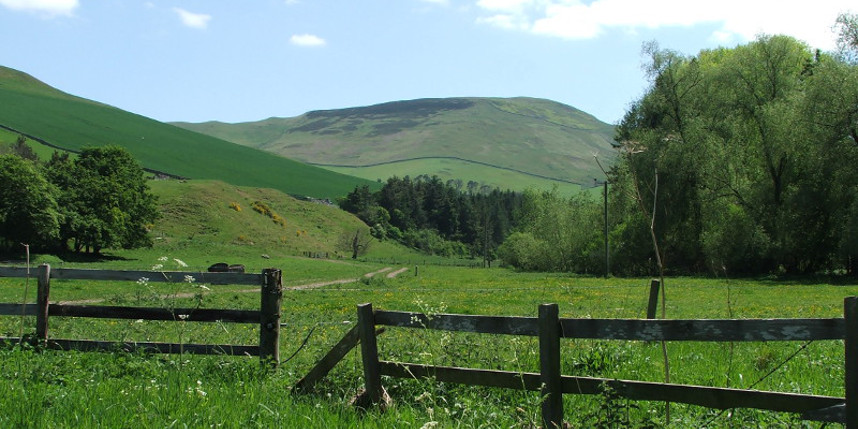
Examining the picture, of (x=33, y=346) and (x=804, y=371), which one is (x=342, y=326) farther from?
(x=804, y=371)

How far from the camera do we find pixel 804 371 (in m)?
8.48

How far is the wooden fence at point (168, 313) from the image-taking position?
805 cm

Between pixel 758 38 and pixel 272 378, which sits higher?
pixel 758 38

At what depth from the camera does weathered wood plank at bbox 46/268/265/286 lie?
8305 mm

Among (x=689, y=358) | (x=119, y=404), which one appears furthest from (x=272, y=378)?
(x=689, y=358)

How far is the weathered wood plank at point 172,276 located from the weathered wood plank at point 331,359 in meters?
1.83

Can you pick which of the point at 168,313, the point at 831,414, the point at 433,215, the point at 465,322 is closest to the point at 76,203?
the point at 168,313

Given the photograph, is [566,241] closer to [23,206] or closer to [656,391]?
[23,206]

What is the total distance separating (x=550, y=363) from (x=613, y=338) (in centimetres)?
57

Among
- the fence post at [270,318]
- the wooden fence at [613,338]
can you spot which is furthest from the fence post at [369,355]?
the fence post at [270,318]

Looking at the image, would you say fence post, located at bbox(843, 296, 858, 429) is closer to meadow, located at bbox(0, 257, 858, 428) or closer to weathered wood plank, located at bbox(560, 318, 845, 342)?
weathered wood plank, located at bbox(560, 318, 845, 342)

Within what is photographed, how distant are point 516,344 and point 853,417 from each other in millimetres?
3889

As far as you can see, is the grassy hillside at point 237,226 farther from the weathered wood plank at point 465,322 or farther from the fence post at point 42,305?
the weathered wood plank at point 465,322

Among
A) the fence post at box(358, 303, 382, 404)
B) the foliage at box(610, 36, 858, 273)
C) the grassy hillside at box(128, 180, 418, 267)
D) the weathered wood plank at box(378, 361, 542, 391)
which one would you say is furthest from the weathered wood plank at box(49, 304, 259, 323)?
the grassy hillside at box(128, 180, 418, 267)
